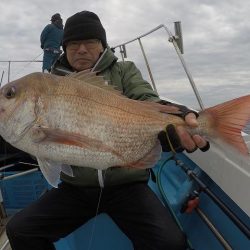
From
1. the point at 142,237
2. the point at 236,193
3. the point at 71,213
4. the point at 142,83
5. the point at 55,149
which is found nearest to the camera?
the point at 55,149

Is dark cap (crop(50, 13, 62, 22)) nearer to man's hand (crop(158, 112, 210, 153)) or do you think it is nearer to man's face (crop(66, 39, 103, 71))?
man's face (crop(66, 39, 103, 71))

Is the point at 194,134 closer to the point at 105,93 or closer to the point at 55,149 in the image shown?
the point at 105,93

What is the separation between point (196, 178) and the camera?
3.15 meters

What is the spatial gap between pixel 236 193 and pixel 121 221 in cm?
85

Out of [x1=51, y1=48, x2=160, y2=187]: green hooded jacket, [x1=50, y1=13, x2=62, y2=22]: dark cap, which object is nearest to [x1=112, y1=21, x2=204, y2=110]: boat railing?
[x1=51, y1=48, x2=160, y2=187]: green hooded jacket

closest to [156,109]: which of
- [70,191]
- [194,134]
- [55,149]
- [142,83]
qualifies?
[194,134]

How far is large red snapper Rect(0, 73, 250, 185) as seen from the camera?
2.28m

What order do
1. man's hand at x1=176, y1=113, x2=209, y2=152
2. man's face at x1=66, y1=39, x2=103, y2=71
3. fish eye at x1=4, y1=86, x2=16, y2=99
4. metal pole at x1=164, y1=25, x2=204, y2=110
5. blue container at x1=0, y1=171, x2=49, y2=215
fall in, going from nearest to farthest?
fish eye at x1=4, y1=86, x2=16, y2=99, man's hand at x1=176, y1=113, x2=209, y2=152, man's face at x1=66, y1=39, x2=103, y2=71, metal pole at x1=164, y1=25, x2=204, y2=110, blue container at x1=0, y1=171, x2=49, y2=215

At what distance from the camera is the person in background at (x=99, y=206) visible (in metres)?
2.83

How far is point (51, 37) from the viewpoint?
31.2 feet

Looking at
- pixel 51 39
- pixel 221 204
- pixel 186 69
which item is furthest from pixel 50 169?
pixel 51 39

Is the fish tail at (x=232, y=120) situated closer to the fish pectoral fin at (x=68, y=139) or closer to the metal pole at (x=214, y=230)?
the fish pectoral fin at (x=68, y=139)

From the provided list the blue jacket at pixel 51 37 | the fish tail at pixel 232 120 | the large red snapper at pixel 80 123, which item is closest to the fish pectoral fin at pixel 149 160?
the large red snapper at pixel 80 123

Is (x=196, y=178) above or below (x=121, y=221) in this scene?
above
